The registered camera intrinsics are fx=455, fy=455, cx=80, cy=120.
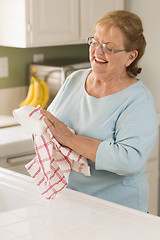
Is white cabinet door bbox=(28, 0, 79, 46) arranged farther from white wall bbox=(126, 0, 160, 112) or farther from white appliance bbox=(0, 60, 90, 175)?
white appliance bbox=(0, 60, 90, 175)

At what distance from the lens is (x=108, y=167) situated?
1479 mm

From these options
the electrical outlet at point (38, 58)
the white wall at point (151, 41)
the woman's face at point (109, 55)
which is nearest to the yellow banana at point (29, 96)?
the electrical outlet at point (38, 58)

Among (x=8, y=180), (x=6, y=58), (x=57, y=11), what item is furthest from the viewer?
(x=6, y=58)

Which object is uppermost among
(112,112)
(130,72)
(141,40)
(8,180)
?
(141,40)

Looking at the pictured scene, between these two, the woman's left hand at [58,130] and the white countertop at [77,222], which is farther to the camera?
the woman's left hand at [58,130]

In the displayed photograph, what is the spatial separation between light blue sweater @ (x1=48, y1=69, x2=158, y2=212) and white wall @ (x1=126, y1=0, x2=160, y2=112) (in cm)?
144

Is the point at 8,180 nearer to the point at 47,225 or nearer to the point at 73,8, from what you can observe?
the point at 47,225

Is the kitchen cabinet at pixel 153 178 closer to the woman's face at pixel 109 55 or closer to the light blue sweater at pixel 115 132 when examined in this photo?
the light blue sweater at pixel 115 132

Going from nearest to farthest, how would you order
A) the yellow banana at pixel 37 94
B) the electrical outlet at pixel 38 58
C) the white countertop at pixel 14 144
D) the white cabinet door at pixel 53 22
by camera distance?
1. the white countertop at pixel 14 144
2. the white cabinet door at pixel 53 22
3. the yellow banana at pixel 37 94
4. the electrical outlet at pixel 38 58

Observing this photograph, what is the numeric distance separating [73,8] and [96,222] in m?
2.09

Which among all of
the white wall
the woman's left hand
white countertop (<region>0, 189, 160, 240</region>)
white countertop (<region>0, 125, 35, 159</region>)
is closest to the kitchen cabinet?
the white wall

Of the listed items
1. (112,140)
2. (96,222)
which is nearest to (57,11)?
(112,140)

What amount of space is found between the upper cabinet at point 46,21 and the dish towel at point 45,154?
4.68 ft

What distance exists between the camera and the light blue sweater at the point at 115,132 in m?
1.48
